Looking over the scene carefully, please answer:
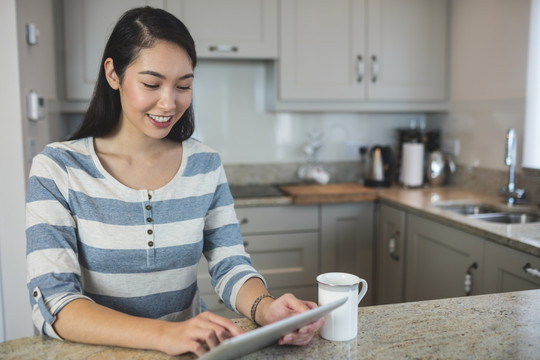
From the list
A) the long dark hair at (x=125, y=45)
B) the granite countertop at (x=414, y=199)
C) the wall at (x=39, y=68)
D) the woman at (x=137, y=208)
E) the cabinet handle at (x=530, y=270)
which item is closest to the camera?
the woman at (x=137, y=208)

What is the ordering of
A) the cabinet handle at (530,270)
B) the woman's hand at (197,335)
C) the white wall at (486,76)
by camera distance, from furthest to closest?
the white wall at (486,76) < the cabinet handle at (530,270) < the woman's hand at (197,335)

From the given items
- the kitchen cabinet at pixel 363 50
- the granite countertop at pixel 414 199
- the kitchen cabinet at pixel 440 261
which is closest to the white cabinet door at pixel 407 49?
the kitchen cabinet at pixel 363 50

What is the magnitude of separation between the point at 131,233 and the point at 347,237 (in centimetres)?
178

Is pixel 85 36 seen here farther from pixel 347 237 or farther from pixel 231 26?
pixel 347 237

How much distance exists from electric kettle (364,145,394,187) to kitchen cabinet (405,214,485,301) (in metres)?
0.53

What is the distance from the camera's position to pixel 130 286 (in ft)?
3.84

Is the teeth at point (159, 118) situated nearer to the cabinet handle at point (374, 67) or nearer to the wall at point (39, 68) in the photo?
the wall at point (39, 68)

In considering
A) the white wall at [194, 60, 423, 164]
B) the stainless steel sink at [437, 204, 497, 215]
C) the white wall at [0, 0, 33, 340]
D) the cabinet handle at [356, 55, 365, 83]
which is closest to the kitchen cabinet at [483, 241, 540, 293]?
the stainless steel sink at [437, 204, 497, 215]

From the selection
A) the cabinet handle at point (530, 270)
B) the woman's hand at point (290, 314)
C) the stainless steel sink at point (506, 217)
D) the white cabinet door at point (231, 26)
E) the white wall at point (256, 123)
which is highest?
the white cabinet door at point (231, 26)

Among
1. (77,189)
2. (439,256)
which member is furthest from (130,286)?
(439,256)

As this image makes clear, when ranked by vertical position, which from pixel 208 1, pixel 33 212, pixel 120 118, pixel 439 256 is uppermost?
pixel 208 1

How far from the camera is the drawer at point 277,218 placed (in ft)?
8.67

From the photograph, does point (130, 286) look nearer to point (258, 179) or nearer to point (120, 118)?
point (120, 118)

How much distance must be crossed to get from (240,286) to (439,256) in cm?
134
